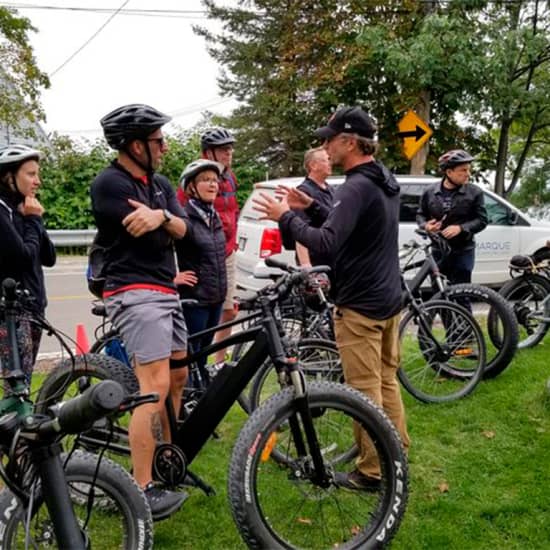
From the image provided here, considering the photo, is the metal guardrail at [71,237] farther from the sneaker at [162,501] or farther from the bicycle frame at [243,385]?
the sneaker at [162,501]

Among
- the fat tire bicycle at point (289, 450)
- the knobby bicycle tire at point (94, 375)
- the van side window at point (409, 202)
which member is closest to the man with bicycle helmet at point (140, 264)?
the fat tire bicycle at point (289, 450)

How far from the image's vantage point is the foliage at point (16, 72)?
1533 cm

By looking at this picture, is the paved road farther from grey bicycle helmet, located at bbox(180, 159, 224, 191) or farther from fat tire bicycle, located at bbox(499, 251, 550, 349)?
fat tire bicycle, located at bbox(499, 251, 550, 349)

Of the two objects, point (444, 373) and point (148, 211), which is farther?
point (444, 373)

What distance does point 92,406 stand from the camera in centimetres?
142

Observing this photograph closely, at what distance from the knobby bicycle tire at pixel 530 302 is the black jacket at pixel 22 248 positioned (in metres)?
4.30

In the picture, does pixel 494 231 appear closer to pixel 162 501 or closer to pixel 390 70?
pixel 390 70

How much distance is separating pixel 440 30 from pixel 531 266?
29.9 feet

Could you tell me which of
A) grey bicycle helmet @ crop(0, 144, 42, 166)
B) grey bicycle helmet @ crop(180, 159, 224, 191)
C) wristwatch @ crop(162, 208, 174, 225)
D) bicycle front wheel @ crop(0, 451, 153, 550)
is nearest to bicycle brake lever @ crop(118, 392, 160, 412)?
bicycle front wheel @ crop(0, 451, 153, 550)

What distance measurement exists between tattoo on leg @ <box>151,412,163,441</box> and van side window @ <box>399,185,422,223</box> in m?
6.38

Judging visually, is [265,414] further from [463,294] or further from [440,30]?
[440,30]

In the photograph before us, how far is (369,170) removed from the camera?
3092 millimetres

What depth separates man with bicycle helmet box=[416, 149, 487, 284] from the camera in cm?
536

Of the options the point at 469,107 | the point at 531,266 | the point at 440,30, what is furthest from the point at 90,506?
the point at 469,107
